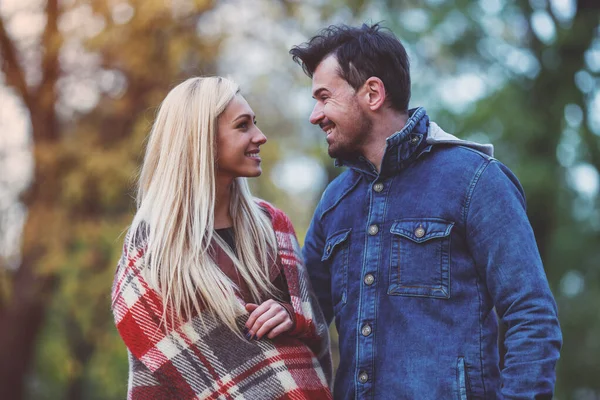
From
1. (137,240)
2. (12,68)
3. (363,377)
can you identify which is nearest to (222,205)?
(137,240)

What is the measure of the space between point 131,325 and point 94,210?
19.6 ft

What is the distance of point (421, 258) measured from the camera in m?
2.56

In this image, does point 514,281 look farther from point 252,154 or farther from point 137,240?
point 137,240

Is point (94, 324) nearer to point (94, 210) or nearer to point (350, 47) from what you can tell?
point (94, 210)

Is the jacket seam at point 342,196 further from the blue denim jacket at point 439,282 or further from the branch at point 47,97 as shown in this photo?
the branch at point 47,97

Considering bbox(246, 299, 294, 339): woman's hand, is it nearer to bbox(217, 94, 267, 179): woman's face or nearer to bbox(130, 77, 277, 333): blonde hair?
bbox(130, 77, 277, 333): blonde hair

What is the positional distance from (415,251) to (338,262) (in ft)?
1.20

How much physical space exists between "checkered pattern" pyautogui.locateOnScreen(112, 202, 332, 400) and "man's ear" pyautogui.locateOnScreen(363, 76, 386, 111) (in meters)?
0.83

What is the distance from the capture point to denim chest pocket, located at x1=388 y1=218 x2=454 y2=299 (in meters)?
2.51

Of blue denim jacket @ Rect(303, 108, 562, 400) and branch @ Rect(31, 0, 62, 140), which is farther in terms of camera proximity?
branch @ Rect(31, 0, 62, 140)

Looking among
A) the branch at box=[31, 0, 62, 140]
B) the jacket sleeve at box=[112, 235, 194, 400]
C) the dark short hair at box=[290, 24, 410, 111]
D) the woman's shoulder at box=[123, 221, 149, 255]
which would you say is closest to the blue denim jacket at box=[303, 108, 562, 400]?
the dark short hair at box=[290, 24, 410, 111]

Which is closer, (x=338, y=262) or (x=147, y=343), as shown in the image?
(x=147, y=343)

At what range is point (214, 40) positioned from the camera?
25.5 feet

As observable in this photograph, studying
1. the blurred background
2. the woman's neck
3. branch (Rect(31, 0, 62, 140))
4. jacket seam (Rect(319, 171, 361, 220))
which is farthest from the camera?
branch (Rect(31, 0, 62, 140))
